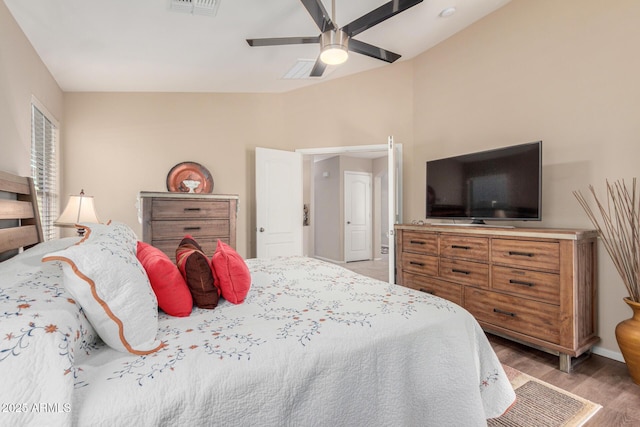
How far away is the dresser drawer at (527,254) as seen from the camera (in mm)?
2270

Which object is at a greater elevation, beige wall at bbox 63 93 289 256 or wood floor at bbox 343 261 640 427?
beige wall at bbox 63 93 289 256

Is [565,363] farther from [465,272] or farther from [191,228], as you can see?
[191,228]

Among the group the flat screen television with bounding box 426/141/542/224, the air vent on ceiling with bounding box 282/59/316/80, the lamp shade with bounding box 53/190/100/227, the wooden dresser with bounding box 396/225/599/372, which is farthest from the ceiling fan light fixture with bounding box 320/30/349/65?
the lamp shade with bounding box 53/190/100/227

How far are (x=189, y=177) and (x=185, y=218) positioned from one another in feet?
2.87

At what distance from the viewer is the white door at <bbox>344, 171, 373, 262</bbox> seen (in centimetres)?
716

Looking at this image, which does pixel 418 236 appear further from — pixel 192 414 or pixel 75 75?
pixel 75 75

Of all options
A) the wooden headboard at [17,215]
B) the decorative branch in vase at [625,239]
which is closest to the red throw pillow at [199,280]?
the wooden headboard at [17,215]

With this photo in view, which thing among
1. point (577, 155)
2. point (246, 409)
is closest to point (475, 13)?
point (577, 155)

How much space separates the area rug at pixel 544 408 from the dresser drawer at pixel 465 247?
0.98m

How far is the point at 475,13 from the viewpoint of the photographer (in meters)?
3.21

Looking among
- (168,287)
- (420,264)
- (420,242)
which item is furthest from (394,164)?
(168,287)

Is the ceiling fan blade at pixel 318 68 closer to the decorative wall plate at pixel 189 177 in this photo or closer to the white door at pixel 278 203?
the white door at pixel 278 203

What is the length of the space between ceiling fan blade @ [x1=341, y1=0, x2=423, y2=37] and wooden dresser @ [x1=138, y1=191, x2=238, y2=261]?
6.90 feet

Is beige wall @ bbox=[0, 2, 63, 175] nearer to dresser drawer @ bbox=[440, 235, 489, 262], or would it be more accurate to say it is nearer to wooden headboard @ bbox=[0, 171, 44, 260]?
wooden headboard @ bbox=[0, 171, 44, 260]
